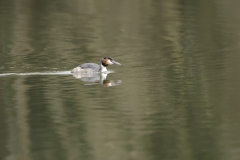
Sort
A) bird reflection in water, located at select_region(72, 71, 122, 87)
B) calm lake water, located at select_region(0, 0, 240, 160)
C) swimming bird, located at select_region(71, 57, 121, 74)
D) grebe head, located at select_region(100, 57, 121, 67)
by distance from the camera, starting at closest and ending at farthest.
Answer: calm lake water, located at select_region(0, 0, 240, 160) < bird reflection in water, located at select_region(72, 71, 122, 87) < swimming bird, located at select_region(71, 57, 121, 74) < grebe head, located at select_region(100, 57, 121, 67)

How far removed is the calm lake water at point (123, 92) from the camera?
9.69 metres

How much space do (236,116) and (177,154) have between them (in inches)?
93.1

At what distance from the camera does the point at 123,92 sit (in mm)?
13297

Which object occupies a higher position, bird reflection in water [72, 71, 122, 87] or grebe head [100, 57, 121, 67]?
grebe head [100, 57, 121, 67]

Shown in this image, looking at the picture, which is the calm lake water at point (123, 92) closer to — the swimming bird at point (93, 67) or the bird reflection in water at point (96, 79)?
the bird reflection in water at point (96, 79)

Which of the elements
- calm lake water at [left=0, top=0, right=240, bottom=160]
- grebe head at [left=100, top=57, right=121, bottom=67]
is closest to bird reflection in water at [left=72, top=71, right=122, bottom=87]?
calm lake water at [left=0, top=0, right=240, bottom=160]

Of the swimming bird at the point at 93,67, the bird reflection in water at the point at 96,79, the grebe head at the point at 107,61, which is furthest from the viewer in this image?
the grebe head at the point at 107,61

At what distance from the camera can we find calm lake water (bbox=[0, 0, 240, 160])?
31.8ft

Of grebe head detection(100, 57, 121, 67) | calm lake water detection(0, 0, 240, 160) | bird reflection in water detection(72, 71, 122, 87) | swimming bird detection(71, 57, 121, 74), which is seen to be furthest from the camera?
grebe head detection(100, 57, 121, 67)

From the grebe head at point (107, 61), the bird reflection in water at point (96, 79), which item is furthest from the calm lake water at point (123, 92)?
the grebe head at point (107, 61)

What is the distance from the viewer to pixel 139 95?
42.2 feet

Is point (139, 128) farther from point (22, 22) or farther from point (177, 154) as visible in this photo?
point (22, 22)

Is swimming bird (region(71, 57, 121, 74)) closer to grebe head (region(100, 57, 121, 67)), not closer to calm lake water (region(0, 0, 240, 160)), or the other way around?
grebe head (region(100, 57, 121, 67))

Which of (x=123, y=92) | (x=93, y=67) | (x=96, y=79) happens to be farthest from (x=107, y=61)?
(x=123, y=92)
